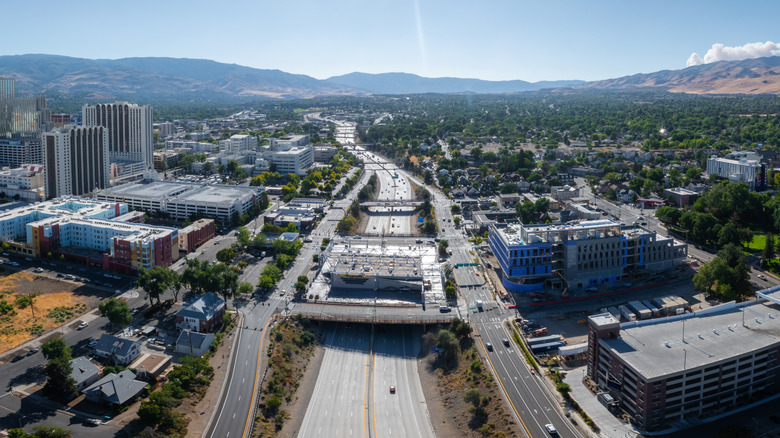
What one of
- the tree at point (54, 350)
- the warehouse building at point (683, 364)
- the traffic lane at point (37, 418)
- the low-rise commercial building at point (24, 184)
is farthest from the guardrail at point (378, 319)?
the low-rise commercial building at point (24, 184)

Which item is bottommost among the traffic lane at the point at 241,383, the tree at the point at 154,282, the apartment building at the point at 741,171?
the traffic lane at the point at 241,383

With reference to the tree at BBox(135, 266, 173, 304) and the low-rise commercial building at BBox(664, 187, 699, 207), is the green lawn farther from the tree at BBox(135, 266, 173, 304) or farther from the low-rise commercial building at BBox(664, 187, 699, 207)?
the tree at BBox(135, 266, 173, 304)

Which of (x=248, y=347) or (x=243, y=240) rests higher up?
(x=243, y=240)

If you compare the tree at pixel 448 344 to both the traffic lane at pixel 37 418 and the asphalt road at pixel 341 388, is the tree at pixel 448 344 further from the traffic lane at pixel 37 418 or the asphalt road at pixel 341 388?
the traffic lane at pixel 37 418

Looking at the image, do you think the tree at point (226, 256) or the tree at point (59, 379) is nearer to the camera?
the tree at point (59, 379)

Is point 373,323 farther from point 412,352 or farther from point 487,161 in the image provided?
point 487,161

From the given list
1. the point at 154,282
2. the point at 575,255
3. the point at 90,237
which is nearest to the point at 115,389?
the point at 154,282

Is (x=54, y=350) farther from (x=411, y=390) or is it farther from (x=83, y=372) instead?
(x=411, y=390)
